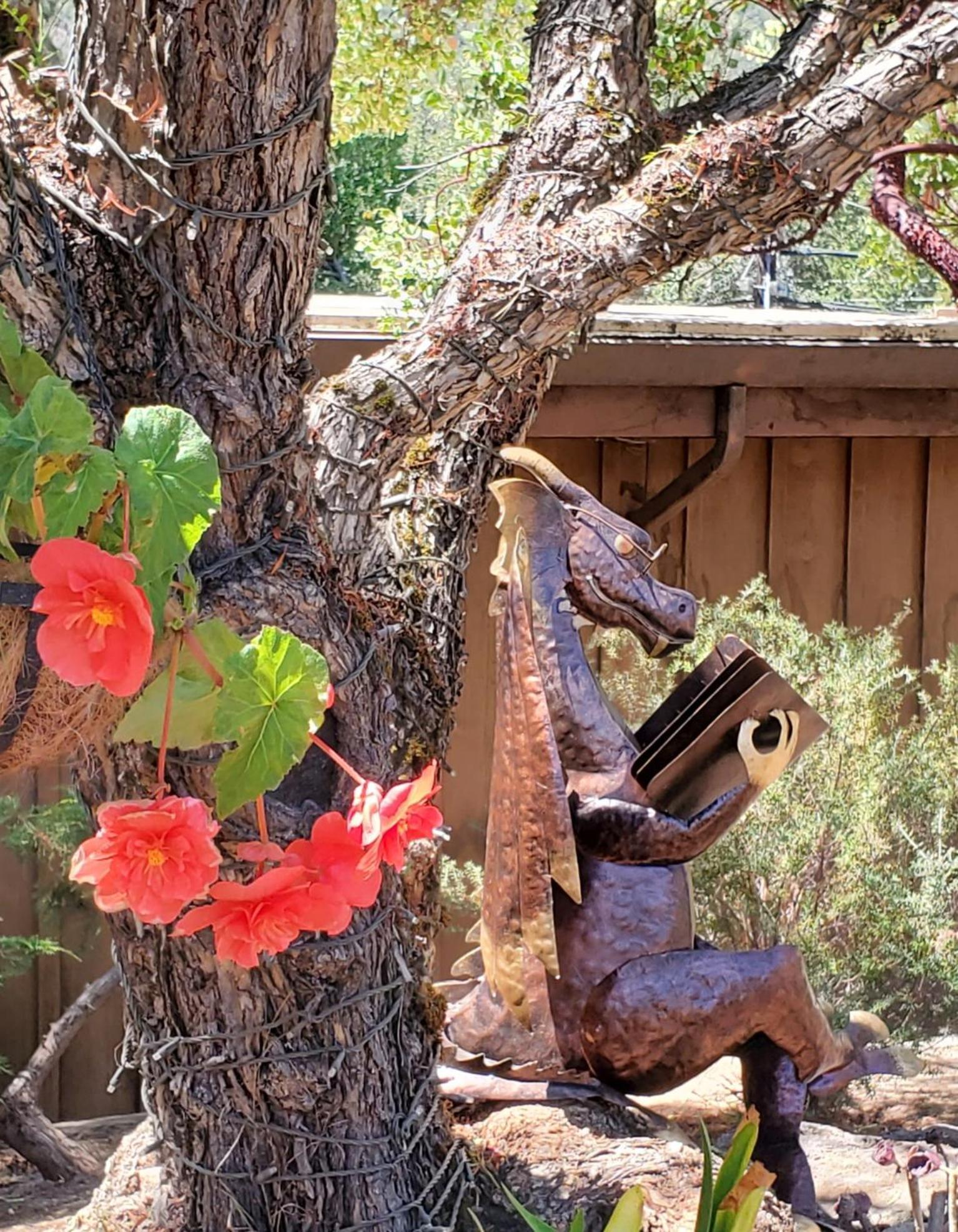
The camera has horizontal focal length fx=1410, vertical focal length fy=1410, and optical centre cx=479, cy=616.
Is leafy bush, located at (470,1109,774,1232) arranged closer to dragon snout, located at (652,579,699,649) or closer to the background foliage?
dragon snout, located at (652,579,699,649)

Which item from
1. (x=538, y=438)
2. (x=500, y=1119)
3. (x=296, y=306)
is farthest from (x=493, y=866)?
(x=538, y=438)

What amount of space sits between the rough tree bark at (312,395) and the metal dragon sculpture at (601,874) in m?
0.17

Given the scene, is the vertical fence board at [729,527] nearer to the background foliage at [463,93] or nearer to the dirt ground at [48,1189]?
the background foliage at [463,93]

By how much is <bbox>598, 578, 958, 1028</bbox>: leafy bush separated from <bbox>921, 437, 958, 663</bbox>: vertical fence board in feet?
3.16

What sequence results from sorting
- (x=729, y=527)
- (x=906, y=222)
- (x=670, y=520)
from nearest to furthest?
(x=906, y=222), (x=670, y=520), (x=729, y=527)

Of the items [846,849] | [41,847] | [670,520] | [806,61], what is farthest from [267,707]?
[670,520]

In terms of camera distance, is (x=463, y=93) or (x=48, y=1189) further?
(x=463, y=93)

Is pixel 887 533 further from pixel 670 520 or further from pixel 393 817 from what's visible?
pixel 393 817

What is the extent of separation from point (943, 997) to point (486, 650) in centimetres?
159

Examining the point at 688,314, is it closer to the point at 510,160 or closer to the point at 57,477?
the point at 510,160

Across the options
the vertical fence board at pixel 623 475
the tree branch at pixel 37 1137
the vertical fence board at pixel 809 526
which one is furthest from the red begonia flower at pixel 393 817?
the vertical fence board at pixel 809 526

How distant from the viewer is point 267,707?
120 cm

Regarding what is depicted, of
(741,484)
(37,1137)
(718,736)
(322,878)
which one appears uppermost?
(741,484)

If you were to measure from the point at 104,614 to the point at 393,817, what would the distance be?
31 centimetres
